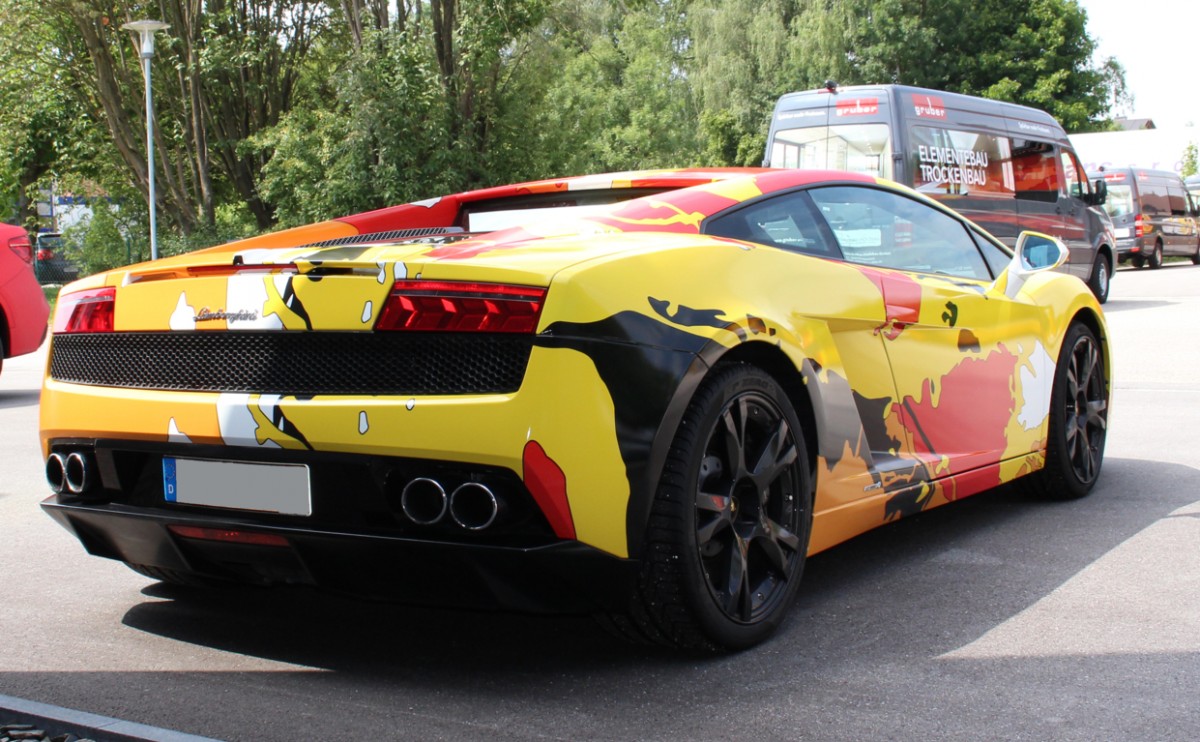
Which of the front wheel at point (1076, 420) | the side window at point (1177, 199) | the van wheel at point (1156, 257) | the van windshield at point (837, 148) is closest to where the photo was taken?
the front wheel at point (1076, 420)

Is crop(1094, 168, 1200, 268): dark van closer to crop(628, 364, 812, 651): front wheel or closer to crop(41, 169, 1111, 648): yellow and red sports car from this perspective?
crop(41, 169, 1111, 648): yellow and red sports car

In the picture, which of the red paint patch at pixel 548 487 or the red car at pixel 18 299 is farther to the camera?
the red car at pixel 18 299

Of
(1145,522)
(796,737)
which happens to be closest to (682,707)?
(796,737)

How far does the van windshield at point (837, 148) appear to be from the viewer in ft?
55.0

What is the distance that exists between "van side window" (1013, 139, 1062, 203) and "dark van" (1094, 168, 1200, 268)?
13.4m

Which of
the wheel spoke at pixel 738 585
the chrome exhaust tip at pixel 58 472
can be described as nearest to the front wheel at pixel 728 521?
the wheel spoke at pixel 738 585

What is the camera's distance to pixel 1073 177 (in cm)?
2044

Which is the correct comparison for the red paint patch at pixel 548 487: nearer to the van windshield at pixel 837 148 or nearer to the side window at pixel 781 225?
the side window at pixel 781 225

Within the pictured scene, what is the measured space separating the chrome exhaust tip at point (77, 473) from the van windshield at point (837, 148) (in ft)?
44.8

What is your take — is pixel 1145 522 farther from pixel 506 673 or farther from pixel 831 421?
pixel 506 673

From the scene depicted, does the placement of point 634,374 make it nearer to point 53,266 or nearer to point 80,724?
point 80,724

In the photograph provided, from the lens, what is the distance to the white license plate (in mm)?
3246

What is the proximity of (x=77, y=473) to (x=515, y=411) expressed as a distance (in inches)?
52.1

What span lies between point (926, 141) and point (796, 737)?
49.0 feet
